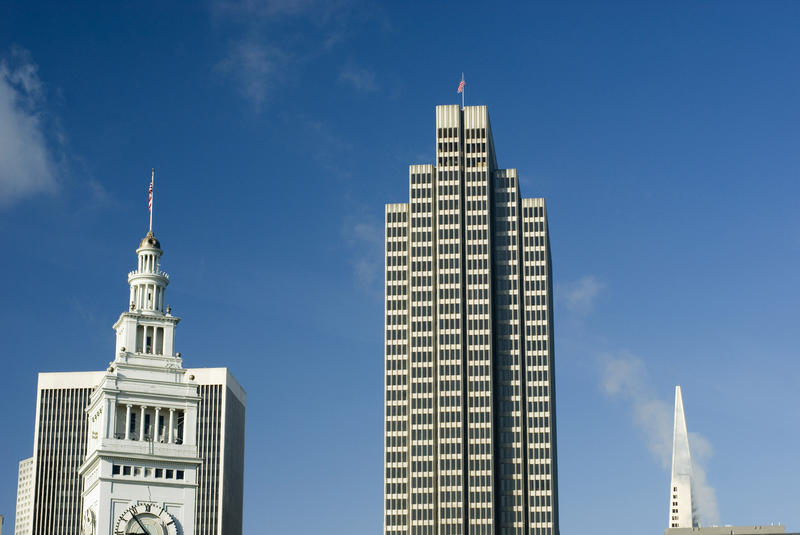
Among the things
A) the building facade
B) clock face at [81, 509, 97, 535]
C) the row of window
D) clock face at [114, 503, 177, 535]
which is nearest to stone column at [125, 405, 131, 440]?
the building facade

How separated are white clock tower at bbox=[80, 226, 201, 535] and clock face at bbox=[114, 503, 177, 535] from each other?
10 centimetres

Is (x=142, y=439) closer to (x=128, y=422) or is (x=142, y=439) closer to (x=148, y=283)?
(x=128, y=422)

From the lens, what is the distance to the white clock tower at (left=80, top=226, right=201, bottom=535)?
151750 mm

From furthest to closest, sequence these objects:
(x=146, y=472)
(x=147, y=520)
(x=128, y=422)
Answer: (x=128, y=422) → (x=146, y=472) → (x=147, y=520)

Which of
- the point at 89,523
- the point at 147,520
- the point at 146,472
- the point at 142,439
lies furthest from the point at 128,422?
the point at 89,523

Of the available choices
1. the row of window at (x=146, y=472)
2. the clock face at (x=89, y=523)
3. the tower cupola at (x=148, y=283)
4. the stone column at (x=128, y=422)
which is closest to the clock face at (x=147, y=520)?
the clock face at (x=89, y=523)

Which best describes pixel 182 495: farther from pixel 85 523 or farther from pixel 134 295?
pixel 134 295

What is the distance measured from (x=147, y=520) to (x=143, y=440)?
8.50 meters

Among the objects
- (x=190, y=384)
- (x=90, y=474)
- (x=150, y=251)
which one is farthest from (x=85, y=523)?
(x=150, y=251)

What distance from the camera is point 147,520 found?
15262 cm

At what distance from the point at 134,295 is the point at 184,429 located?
18083mm

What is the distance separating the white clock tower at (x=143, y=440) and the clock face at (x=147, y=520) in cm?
10

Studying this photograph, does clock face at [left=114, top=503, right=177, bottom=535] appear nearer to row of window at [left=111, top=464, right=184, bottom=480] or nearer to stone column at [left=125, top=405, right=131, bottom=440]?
row of window at [left=111, top=464, right=184, bottom=480]

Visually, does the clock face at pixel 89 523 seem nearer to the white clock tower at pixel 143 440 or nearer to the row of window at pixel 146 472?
the white clock tower at pixel 143 440
